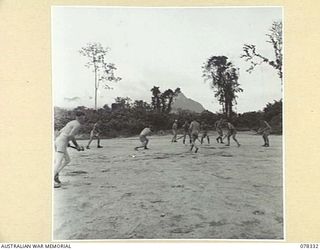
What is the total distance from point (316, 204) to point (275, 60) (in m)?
0.38

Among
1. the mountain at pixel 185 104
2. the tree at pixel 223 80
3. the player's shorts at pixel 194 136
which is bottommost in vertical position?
the player's shorts at pixel 194 136

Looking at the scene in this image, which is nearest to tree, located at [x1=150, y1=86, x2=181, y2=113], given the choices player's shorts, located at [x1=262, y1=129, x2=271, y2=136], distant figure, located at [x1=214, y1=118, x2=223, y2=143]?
distant figure, located at [x1=214, y1=118, x2=223, y2=143]

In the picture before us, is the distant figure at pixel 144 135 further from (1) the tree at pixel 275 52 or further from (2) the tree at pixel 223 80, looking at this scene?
(1) the tree at pixel 275 52

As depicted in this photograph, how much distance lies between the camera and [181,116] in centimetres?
130

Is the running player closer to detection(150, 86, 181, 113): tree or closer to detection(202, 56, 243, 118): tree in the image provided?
detection(150, 86, 181, 113): tree

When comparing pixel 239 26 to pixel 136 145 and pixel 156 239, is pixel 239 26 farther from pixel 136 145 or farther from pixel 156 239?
pixel 156 239

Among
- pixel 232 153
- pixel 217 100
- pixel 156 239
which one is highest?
pixel 217 100

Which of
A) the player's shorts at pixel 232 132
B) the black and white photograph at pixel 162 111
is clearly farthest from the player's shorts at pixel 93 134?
the player's shorts at pixel 232 132

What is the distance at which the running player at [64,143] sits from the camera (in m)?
1.28

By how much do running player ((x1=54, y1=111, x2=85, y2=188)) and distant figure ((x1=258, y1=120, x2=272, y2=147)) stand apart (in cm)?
45

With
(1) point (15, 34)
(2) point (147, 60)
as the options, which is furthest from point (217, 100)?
(1) point (15, 34)

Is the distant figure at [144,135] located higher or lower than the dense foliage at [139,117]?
lower

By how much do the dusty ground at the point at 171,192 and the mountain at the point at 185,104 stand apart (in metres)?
0.09

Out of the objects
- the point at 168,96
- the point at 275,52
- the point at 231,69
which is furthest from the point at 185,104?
the point at 275,52
